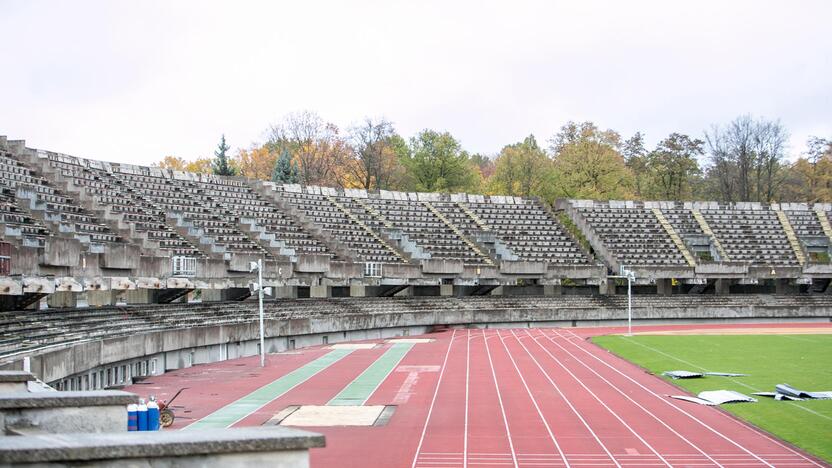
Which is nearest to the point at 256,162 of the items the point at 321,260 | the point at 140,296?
the point at 321,260

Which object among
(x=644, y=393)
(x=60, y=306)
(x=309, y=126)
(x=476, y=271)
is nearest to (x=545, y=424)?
(x=644, y=393)

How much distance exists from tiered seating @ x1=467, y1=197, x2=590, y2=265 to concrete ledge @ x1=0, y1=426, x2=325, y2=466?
5447 centimetres

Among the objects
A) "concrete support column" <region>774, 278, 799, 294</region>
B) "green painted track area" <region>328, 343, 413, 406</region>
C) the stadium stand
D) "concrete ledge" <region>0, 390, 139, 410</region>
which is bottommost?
"green painted track area" <region>328, 343, 413, 406</region>

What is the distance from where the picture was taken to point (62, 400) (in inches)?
283

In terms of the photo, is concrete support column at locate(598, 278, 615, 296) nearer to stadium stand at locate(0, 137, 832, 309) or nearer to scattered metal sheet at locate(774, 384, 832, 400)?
stadium stand at locate(0, 137, 832, 309)

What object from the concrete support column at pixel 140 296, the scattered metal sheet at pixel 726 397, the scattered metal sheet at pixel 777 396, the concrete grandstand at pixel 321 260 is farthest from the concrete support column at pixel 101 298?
the scattered metal sheet at pixel 777 396

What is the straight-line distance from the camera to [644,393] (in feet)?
89.6

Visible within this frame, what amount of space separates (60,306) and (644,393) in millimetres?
20632

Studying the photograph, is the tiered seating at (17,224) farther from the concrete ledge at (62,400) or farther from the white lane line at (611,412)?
the concrete ledge at (62,400)

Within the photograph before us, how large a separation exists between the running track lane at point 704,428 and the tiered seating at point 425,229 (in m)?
24.0

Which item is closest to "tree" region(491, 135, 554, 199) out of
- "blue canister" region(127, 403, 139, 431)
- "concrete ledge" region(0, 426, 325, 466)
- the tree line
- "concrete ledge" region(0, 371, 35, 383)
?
the tree line

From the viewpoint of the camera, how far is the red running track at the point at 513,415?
59.9 feet

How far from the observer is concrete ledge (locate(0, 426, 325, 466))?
504cm

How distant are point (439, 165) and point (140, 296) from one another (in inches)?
1959
